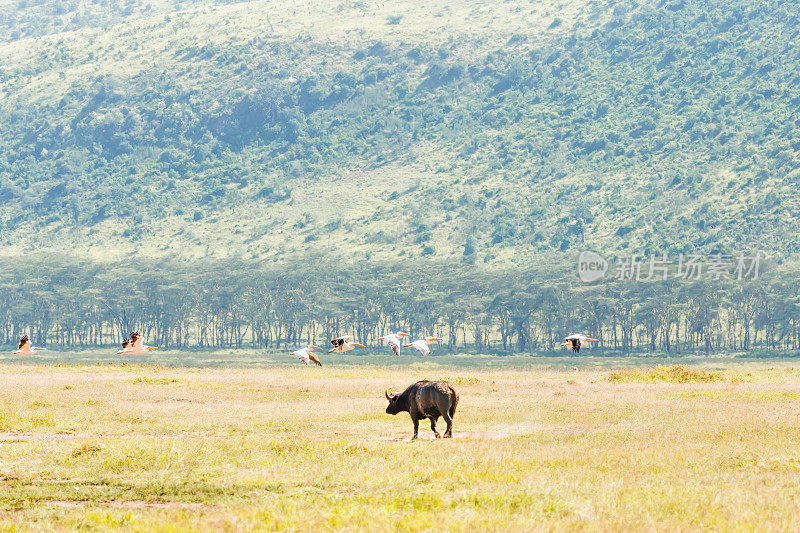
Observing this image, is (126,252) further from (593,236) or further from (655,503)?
(655,503)

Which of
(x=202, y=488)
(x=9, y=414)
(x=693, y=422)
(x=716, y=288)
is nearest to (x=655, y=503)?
(x=202, y=488)

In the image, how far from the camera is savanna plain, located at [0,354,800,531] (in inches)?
575

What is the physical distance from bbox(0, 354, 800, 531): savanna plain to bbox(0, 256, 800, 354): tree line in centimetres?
8227

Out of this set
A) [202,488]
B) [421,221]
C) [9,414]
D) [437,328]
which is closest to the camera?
[202,488]

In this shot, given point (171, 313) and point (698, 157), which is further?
point (698, 157)

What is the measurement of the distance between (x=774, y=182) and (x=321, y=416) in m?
160

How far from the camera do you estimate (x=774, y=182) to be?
177250 mm

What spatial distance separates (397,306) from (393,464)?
11227 cm

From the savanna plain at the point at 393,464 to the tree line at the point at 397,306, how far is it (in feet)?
270

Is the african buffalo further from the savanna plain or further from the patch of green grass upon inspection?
the patch of green grass

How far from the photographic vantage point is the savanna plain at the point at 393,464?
14.6 meters
